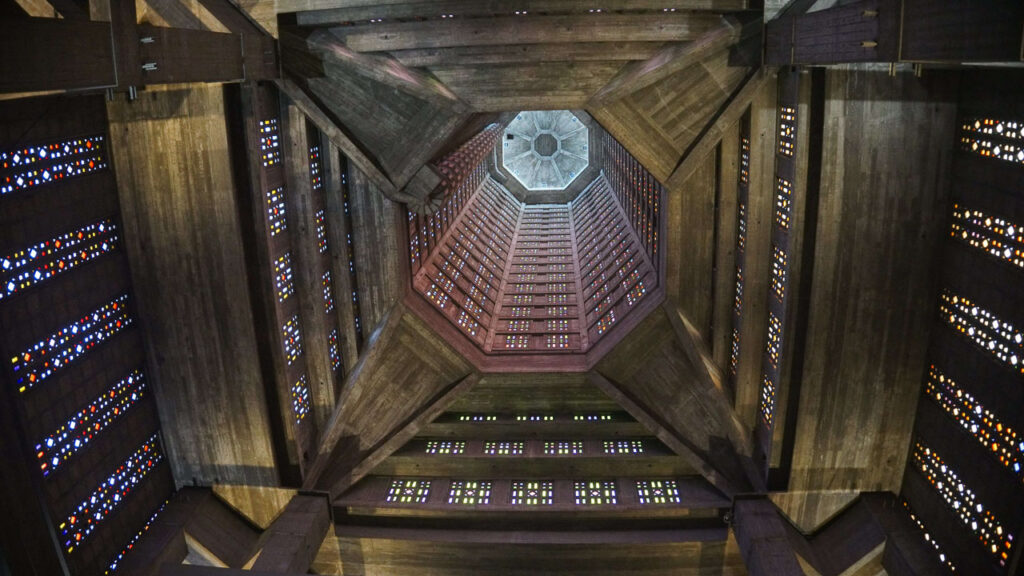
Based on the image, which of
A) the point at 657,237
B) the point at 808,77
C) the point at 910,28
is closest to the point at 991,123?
the point at 808,77

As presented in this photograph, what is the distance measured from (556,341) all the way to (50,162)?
604 inches

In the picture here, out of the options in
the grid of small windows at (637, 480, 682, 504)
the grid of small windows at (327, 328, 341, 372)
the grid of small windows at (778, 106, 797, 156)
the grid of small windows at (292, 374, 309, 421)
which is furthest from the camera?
the grid of small windows at (637, 480, 682, 504)

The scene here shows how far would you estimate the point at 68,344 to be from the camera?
1397cm

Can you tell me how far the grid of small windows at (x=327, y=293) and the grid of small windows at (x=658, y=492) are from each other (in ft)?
36.1

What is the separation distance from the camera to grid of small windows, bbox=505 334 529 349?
2291 cm

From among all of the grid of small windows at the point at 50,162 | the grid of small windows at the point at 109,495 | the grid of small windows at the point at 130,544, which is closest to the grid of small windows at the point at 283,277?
the grid of small windows at the point at 50,162

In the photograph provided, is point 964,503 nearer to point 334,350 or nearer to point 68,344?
point 334,350

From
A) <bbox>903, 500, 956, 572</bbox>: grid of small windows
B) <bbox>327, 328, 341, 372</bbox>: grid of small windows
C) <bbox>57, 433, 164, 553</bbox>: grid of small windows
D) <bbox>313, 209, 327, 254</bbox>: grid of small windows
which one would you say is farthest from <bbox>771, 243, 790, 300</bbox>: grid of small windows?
<bbox>57, 433, 164, 553</bbox>: grid of small windows

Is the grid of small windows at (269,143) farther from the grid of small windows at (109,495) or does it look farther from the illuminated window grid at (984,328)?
the illuminated window grid at (984,328)

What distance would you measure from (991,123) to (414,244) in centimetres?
1514

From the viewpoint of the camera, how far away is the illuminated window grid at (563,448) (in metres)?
21.8

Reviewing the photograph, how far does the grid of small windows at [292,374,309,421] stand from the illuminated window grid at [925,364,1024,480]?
16.0 m

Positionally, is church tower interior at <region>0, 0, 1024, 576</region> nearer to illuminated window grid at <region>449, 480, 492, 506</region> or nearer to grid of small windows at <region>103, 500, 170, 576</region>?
grid of small windows at <region>103, 500, 170, 576</region>

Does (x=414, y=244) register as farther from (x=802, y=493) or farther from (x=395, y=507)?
(x=802, y=493)
